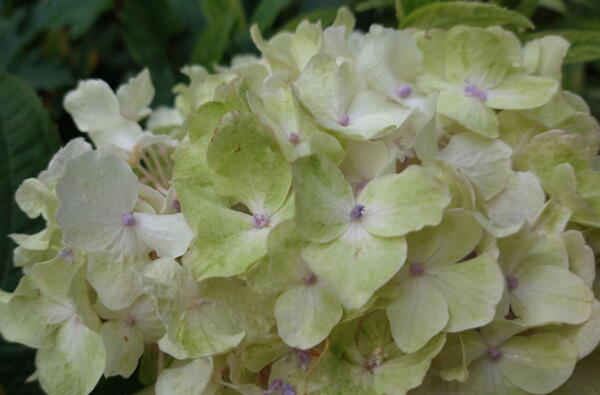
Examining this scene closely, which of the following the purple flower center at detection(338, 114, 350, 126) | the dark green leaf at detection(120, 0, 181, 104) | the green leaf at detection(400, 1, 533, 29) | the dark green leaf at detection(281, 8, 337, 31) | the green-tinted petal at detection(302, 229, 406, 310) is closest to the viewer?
the green-tinted petal at detection(302, 229, 406, 310)

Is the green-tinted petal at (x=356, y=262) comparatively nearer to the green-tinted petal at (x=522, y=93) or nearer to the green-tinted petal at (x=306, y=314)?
the green-tinted petal at (x=306, y=314)

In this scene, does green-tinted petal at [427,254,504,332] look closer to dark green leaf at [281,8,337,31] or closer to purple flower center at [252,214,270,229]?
purple flower center at [252,214,270,229]

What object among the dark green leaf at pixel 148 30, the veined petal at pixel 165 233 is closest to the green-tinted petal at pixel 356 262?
the veined petal at pixel 165 233

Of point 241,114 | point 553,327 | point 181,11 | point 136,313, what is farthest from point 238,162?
point 181,11

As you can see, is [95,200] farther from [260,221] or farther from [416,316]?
[416,316]

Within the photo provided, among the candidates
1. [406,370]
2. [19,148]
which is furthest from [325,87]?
[19,148]

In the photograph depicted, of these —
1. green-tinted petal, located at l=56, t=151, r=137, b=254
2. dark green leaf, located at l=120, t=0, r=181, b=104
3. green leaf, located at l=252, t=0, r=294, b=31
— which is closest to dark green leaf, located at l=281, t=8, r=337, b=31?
green leaf, located at l=252, t=0, r=294, b=31

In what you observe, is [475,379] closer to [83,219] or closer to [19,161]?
[83,219]
